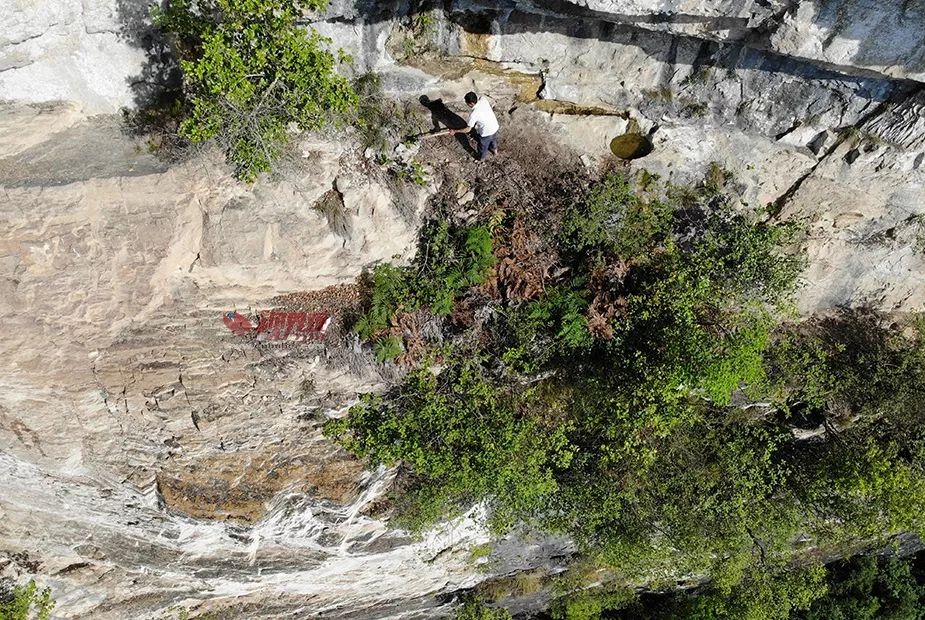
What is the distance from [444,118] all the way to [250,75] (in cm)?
289

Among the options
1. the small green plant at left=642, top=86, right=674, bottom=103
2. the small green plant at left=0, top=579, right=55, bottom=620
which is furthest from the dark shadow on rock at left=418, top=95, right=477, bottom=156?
the small green plant at left=0, top=579, right=55, bottom=620

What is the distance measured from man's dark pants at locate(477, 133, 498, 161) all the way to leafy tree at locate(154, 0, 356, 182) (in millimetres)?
1960

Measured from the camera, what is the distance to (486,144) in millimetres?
8227

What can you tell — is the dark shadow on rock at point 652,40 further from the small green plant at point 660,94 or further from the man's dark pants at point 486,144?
the man's dark pants at point 486,144

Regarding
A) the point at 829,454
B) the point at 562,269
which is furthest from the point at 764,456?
the point at 562,269

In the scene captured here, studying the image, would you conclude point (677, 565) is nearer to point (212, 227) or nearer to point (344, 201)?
point (344, 201)

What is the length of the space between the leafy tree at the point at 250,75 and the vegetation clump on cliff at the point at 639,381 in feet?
7.45

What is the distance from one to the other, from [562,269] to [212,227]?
16.1 ft

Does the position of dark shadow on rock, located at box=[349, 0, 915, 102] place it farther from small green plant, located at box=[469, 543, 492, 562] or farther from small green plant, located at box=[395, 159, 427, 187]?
small green plant, located at box=[469, 543, 492, 562]

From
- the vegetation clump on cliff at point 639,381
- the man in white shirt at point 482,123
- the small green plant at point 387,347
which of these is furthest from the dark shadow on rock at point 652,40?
the small green plant at point 387,347

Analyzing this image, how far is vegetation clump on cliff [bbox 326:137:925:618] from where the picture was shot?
8.31 meters

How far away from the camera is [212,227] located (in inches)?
284

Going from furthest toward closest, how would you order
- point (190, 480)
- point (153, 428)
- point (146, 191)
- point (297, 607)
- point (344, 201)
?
1. point (297, 607)
2. point (190, 480)
3. point (153, 428)
4. point (344, 201)
5. point (146, 191)

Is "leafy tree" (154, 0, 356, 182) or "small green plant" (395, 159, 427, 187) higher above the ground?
"leafy tree" (154, 0, 356, 182)
